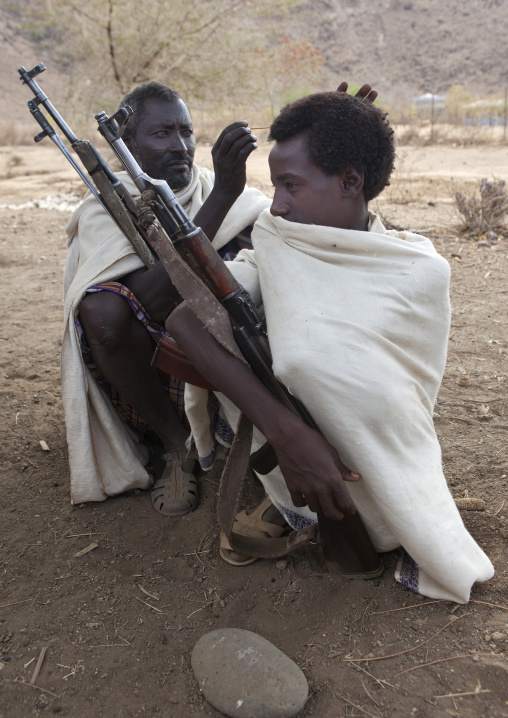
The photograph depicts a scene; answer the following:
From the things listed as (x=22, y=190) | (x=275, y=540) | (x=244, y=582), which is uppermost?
(x=22, y=190)

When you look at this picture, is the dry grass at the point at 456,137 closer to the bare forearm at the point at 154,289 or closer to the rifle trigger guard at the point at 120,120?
the bare forearm at the point at 154,289

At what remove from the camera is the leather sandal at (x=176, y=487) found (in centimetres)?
229

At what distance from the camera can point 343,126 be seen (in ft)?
5.40

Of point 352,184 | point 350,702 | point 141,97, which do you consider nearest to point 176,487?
point 350,702

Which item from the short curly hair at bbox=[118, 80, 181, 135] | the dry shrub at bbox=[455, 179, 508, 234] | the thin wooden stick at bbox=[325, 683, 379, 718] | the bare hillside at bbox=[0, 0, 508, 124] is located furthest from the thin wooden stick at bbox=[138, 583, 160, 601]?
the bare hillside at bbox=[0, 0, 508, 124]

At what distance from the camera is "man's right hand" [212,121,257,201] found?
1.88m

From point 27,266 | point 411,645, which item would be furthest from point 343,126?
point 27,266

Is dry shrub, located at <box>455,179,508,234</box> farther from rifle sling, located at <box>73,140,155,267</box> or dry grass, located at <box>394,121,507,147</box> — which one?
dry grass, located at <box>394,121,507,147</box>

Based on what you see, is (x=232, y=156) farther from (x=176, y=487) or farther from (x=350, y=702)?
(x=350, y=702)

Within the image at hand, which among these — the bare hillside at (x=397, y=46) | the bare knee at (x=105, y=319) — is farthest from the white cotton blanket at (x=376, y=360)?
the bare hillside at (x=397, y=46)

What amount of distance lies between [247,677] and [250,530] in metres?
0.62

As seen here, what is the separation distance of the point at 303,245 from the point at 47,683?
141cm

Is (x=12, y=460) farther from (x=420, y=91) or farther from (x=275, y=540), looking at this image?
(x=420, y=91)

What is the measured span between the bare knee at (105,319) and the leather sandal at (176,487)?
56cm
